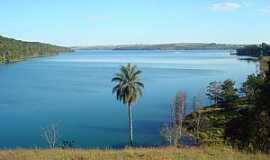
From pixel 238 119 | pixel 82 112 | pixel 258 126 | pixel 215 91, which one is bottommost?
pixel 82 112

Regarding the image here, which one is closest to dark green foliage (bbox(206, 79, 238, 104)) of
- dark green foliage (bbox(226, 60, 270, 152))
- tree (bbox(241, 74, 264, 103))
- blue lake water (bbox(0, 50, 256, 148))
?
tree (bbox(241, 74, 264, 103))

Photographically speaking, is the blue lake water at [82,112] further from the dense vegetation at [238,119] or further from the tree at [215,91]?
the dense vegetation at [238,119]

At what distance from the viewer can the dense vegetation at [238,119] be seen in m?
23.9

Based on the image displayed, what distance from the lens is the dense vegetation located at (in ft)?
78.3

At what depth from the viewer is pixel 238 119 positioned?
30.5 meters

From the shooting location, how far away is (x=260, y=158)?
1408 centimetres

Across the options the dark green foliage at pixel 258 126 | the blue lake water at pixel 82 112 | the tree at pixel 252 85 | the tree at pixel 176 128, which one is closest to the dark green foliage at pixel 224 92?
the tree at pixel 252 85

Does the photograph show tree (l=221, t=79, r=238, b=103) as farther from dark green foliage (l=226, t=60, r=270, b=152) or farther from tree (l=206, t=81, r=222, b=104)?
dark green foliage (l=226, t=60, r=270, b=152)

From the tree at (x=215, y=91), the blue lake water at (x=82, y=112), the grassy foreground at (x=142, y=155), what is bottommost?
the blue lake water at (x=82, y=112)

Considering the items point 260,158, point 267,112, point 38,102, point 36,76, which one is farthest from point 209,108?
point 36,76

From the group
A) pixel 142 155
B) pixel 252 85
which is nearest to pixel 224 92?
pixel 252 85

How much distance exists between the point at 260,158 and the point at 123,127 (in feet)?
143

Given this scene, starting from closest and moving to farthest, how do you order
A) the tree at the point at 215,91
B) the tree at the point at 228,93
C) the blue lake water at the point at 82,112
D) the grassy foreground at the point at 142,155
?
the grassy foreground at the point at 142,155 < the blue lake water at the point at 82,112 < the tree at the point at 228,93 < the tree at the point at 215,91

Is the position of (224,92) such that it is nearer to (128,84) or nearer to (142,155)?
(128,84)
